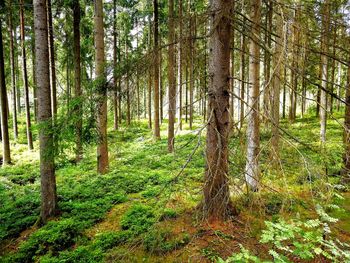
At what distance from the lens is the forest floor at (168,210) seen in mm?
2635

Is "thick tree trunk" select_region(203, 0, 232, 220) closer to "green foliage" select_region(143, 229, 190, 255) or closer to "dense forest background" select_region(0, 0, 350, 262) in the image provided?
"dense forest background" select_region(0, 0, 350, 262)

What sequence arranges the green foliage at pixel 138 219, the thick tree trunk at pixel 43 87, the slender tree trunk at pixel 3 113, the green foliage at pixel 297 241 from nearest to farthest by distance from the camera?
the green foliage at pixel 297 241 < the green foliage at pixel 138 219 < the thick tree trunk at pixel 43 87 < the slender tree trunk at pixel 3 113

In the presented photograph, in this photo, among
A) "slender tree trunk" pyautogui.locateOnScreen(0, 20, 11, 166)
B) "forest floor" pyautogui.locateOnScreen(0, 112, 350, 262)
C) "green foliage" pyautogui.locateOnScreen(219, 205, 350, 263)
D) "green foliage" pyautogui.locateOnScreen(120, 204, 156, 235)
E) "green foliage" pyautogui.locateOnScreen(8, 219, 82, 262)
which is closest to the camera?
"green foliage" pyautogui.locateOnScreen(219, 205, 350, 263)

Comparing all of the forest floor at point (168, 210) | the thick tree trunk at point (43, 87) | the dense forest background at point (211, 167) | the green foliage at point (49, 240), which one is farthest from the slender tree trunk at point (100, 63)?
the green foliage at point (49, 240)

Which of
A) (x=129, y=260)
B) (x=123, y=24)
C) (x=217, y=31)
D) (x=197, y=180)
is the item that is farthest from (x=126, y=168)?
(x=123, y=24)

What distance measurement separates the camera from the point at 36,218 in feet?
18.2

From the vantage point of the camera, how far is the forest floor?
104 inches

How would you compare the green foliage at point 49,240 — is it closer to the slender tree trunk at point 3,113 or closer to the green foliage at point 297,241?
the green foliage at point 297,241

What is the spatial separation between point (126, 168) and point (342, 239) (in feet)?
22.2

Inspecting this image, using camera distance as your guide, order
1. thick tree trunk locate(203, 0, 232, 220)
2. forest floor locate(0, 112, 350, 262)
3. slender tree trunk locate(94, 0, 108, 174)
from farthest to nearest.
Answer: slender tree trunk locate(94, 0, 108, 174), thick tree trunk locate(203, 0, 232, 220), forest floor locate(0, 112, 350, 262)

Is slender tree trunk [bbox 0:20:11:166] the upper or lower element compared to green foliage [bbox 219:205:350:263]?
upper

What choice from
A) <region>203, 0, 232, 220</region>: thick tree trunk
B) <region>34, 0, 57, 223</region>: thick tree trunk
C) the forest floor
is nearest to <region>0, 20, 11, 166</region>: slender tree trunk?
the forest floor

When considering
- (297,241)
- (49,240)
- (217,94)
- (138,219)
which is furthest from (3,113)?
(297,241)

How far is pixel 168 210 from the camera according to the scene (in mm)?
5254
